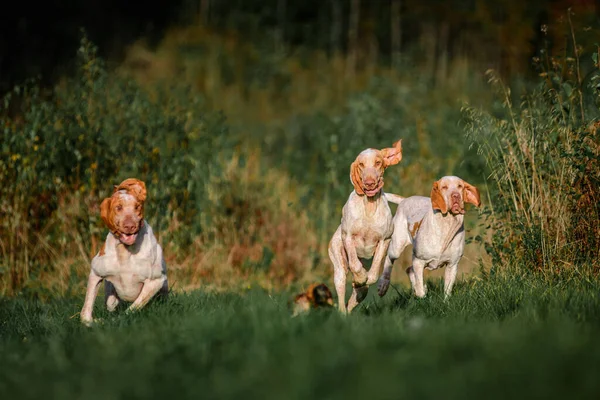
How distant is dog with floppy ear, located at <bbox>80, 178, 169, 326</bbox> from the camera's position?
6.09 m

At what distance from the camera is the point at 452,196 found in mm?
6273

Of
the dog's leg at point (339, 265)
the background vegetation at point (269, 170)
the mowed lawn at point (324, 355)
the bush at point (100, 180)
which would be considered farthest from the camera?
the bush at point (100, 180)

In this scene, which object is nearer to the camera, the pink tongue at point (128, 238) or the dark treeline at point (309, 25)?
the pink tongue at point (128, 238)

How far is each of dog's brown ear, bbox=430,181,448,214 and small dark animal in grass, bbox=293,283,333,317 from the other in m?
1.31

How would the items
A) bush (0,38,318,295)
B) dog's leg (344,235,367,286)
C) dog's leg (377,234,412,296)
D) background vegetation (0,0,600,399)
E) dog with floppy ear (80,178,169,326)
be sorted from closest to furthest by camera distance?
background vegetation (0,0,600,399), dog's leg (344,235,367,286), dog with floppy ear (80,178,169,326), dog's leg (377,234,412,296), bush (0,38,318,295)

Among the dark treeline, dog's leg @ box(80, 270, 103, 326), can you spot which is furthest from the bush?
the dark treeline

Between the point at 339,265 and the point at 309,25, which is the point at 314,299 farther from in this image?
the point at 309,25

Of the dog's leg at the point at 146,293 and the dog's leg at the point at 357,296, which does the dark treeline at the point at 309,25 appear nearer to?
the dog's leg at the point at 146,293

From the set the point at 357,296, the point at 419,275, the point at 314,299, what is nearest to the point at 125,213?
the point at 314,299

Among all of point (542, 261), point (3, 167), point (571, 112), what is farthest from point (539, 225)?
point (3, 167)

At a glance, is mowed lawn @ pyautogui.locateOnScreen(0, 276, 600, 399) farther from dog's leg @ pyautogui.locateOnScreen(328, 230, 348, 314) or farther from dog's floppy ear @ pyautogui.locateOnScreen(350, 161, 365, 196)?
dog's floppy ear @ pyautogui.locateOnScreen(350, 161, 365, 196)

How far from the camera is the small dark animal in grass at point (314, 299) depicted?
17.9 ft

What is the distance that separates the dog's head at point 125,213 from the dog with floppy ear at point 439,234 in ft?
6.54

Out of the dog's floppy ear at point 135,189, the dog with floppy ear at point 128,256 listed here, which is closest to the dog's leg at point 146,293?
the dog with floppy ear at point 128,256
